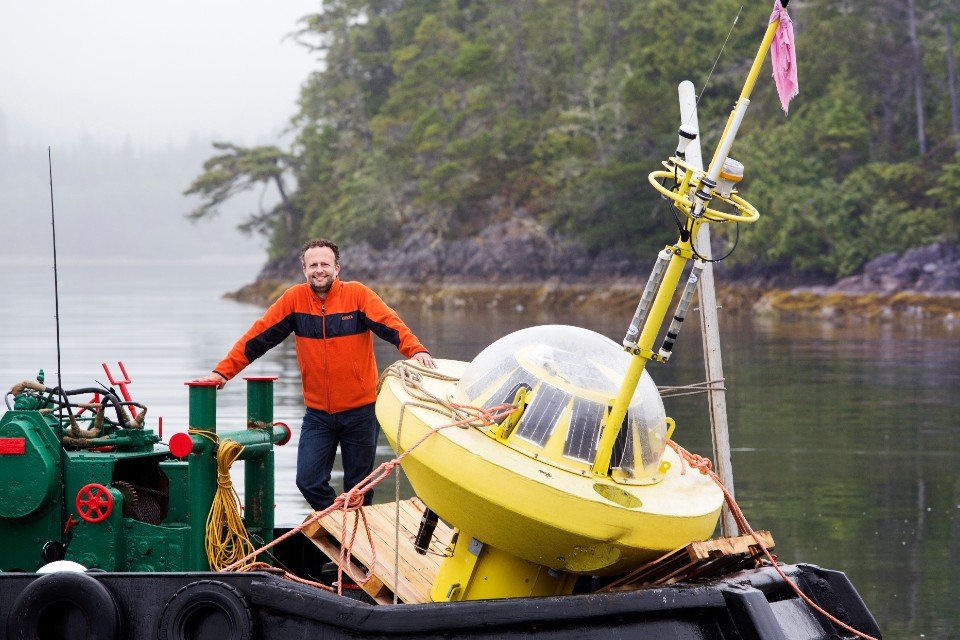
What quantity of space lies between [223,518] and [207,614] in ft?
2.49

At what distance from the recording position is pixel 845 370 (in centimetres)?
2614

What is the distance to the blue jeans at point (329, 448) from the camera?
7.61m

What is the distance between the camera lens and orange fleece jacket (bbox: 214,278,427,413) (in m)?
7.58

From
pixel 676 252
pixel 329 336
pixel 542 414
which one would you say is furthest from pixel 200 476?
pixel 676 252

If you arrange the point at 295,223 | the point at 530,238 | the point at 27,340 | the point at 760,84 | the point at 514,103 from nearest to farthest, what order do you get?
the point at 27,340, the point at 760,84, the point at 530,238, the point at 514,103, the point at 295,223

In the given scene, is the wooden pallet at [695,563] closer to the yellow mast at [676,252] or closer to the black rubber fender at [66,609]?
the yellow mast at [676,252]

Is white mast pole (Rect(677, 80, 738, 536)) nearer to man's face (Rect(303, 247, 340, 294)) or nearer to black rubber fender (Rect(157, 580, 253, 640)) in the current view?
man's face (Rect(303, 247, 340, 294))

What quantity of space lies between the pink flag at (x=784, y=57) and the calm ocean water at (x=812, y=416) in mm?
3643

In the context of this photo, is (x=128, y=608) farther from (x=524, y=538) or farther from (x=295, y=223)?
(x=295, y=223)

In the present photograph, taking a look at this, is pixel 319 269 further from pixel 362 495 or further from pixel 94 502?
pixel 94 502

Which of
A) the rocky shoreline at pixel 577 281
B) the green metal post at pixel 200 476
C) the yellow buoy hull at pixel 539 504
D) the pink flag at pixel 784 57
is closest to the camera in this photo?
the yellow buoy hull at pixel 539 504

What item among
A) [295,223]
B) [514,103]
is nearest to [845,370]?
[514,103]

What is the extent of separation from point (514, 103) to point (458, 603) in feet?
215

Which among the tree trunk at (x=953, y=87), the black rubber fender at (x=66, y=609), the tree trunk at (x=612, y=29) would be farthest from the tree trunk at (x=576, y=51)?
the black rubber fender at (x=66, y=609)
